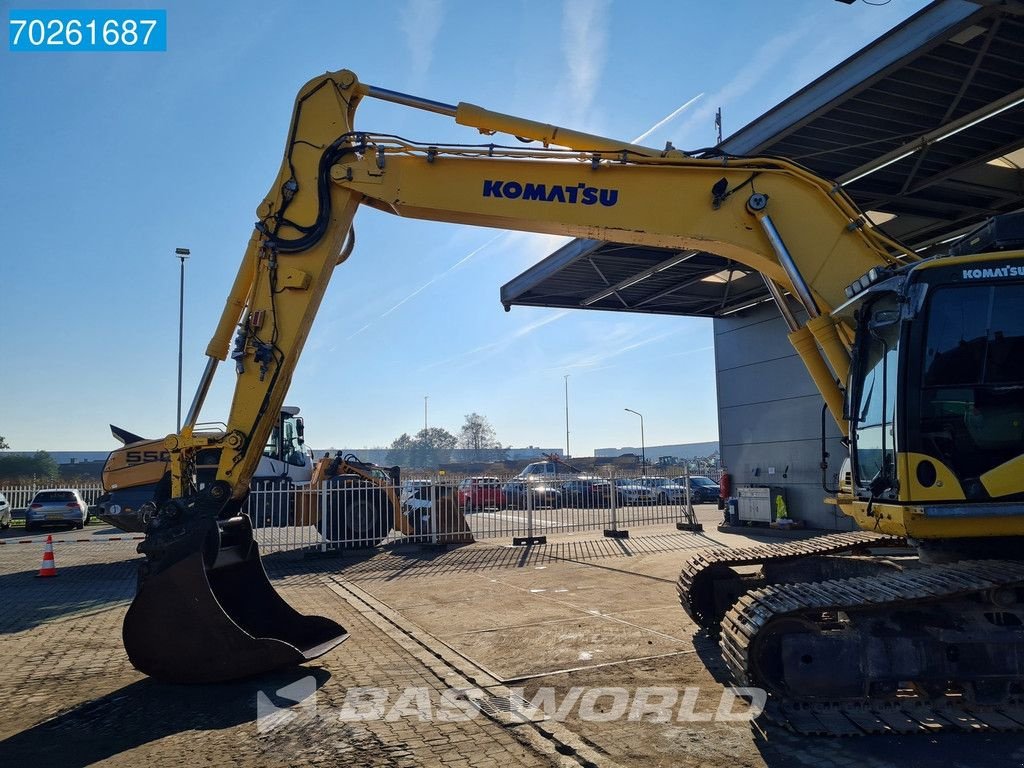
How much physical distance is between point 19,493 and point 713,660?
31.4m

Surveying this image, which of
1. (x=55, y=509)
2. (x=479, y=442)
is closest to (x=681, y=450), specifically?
(x=479, y=442)

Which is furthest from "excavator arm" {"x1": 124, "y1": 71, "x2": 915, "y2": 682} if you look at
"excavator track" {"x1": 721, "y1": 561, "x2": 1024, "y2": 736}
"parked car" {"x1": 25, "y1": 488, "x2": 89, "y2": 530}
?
"parked car" {"x1": 25, "y1": 488, "x2": 89, "y2": 530}

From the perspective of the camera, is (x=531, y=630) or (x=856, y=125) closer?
(x=531, y=630)

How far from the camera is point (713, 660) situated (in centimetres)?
646

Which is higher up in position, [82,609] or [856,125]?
[856,125]

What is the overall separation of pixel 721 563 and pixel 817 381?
2.00 metres

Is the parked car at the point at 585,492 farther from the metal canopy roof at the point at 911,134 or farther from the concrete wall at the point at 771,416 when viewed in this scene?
the metal canopy roof at the point at 911,134

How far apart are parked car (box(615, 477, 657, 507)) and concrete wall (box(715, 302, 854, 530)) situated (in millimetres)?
2562

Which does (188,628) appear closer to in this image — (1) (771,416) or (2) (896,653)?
(2) (896,653)

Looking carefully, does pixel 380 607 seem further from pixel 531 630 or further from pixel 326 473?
pixel 326 473

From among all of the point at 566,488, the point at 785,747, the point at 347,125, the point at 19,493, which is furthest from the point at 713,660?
the point at 19,493

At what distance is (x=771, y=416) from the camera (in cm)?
1831

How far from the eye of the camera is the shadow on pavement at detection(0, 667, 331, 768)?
4758mm

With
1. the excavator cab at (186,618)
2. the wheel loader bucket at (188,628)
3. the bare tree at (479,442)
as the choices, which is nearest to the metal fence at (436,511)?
the excavator cab at (186,618)
